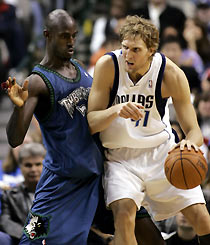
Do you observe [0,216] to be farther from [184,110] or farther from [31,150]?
[184,110]

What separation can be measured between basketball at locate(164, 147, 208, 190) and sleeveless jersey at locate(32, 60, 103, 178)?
64 centimetres

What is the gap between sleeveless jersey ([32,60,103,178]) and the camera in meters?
5.09

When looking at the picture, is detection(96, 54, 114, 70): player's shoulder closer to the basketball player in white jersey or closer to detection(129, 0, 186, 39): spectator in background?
the basketball player in white jersey

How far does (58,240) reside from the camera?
16.9 feet

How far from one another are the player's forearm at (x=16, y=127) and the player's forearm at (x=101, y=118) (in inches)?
19.0

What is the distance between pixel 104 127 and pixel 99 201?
724mm

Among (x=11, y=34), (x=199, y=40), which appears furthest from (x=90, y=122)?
(x=11, y=34)

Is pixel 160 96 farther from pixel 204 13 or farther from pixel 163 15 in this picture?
pixel 204 13

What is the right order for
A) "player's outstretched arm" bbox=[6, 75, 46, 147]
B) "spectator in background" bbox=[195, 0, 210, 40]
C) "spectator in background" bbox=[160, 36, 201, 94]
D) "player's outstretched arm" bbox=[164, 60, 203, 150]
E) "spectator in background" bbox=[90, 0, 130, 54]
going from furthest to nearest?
"spectator in background" bbox=[195, 0, 210, 40] → "spectator in background" bbox=[90, 0, 130, 54] → "spectator in background" bbox=[160, 36, 201, 94] → "player's outstretched arm" bbox=[164, 60, 203, 150] → "player's outstretched arm" bbox=[6, 75, 46, 147]

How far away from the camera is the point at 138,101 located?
16.9ft

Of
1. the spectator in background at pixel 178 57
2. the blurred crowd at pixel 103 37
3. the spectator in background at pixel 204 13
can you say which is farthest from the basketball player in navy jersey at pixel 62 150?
the spectator in background at pixel 204 13

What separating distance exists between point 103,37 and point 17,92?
7.11 metres

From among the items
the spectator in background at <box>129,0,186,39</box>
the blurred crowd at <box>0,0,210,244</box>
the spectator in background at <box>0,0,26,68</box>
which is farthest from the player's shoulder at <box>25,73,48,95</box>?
the spectator in background at <box>0,0,26,68</box>

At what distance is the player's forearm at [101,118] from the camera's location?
4.85 metres
